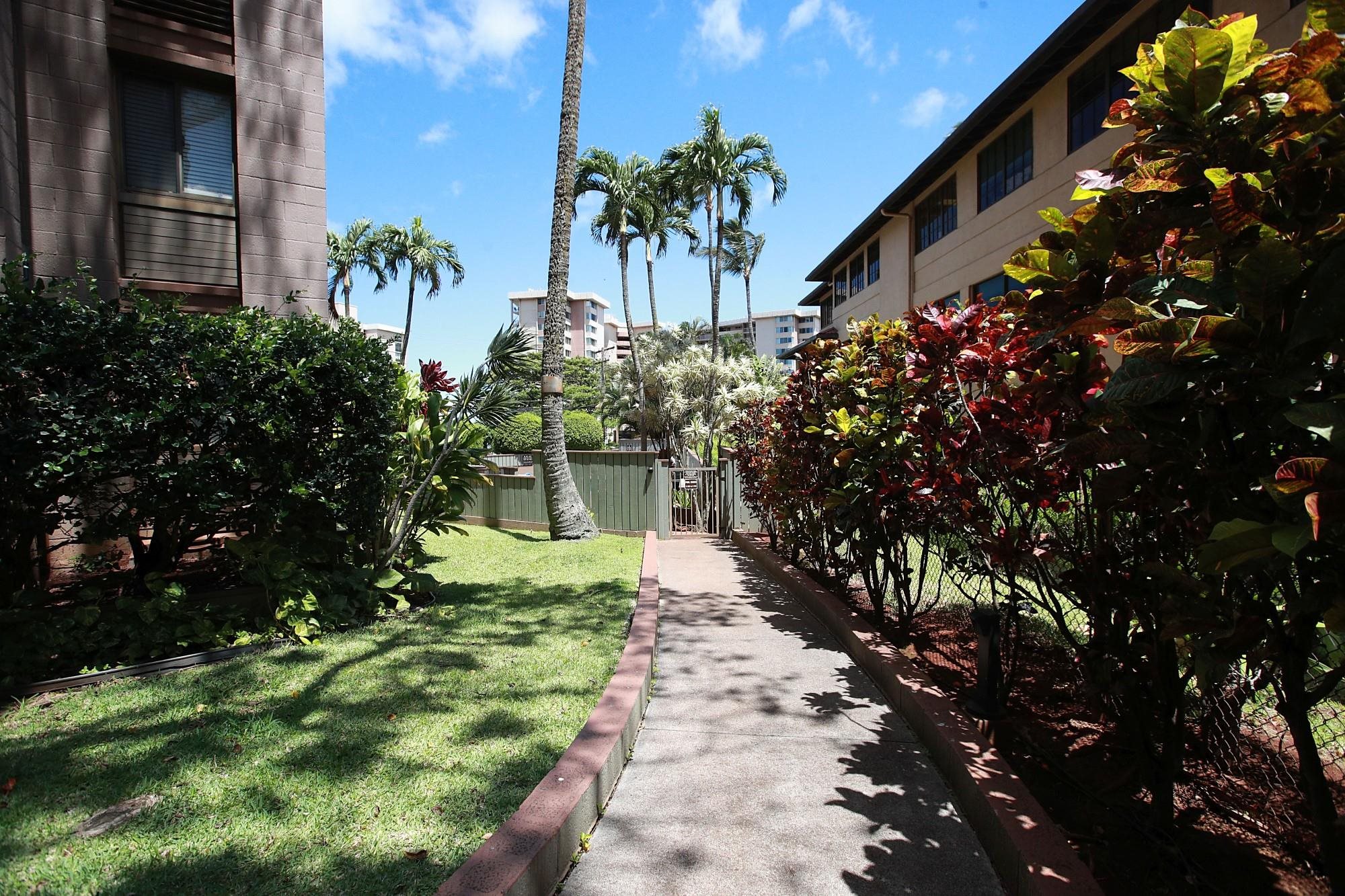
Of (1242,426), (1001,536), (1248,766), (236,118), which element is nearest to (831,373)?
(1001,536)

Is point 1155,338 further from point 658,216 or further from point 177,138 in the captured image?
point 658,216

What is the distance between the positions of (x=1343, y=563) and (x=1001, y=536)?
1649 mm

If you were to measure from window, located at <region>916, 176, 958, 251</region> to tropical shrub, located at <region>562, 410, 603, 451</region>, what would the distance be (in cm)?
1948

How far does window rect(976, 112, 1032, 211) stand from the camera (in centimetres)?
1367

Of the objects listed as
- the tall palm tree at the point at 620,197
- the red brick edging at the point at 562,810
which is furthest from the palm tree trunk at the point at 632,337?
the red brick edging at the point at 562,810

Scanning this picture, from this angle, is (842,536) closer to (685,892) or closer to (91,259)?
(685,892)

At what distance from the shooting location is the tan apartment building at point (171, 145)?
732cm

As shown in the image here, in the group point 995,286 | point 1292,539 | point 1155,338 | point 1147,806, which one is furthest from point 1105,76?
point 1292,539

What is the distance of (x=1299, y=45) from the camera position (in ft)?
5.57

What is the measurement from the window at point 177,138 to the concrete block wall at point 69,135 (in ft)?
1.24

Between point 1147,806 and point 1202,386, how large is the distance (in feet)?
6.51

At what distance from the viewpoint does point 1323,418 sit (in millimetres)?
1384

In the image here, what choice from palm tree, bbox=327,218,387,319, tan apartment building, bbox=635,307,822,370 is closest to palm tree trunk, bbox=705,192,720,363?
palm tree, bbox=327,218,387,319

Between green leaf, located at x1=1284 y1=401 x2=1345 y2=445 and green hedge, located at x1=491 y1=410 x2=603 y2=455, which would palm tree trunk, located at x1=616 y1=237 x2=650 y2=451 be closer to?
green hedge, located at x1=491 y1=410 x2=603 y2=455
